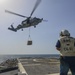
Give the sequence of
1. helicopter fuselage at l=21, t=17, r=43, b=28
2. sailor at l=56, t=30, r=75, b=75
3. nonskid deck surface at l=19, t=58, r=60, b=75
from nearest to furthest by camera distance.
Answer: sailor at l=56, t=30, r=75, b=75
nonskid deck surface at l=19, t=58, r=60, b=75
helicopter fuselage at l=21, t=17, r=43, b=28

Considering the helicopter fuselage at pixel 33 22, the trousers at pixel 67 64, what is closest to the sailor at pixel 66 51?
the trousers at pixel 67 64

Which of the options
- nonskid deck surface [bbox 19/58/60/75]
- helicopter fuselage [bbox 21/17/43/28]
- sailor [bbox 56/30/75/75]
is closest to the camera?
sailor [bbox 56/30/75/75]

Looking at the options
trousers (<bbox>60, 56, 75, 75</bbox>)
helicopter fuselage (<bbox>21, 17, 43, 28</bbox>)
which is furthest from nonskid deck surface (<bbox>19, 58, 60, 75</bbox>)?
helicopter fuselage (<bbox>21, 17, 43, 28</bbox>)

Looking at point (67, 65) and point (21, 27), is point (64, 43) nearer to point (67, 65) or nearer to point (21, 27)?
point (67, 65)

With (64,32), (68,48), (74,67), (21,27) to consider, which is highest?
(21,27)

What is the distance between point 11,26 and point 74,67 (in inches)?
1710

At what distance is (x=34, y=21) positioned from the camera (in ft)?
135

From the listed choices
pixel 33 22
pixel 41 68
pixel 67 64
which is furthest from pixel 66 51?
pixel 33 22

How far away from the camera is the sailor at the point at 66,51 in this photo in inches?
365

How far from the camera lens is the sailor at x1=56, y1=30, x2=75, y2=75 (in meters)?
9.27

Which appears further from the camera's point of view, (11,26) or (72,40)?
(11,26)

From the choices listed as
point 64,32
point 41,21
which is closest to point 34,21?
point 41,21

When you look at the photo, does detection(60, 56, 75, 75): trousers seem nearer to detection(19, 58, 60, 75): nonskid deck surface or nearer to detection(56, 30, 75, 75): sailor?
detection(56, 30, 75, 75): sailor

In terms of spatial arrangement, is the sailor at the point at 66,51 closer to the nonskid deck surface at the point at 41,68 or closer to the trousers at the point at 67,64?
the trousers at the point at 67,64
